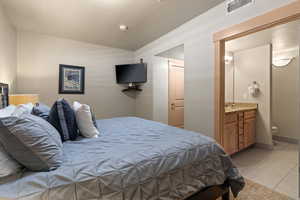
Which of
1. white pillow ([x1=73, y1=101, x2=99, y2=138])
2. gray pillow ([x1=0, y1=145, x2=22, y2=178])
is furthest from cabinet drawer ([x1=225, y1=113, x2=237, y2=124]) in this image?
gray pillow ([x1=0, y1=145, x2=22, y2=178])

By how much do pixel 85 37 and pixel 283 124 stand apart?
5465mm

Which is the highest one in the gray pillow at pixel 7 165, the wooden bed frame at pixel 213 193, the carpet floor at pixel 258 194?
the gray pillow at pixel 7 165

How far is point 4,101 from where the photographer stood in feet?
6.38

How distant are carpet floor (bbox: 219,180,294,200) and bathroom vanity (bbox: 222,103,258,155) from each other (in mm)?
715

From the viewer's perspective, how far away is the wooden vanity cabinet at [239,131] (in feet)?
8.68

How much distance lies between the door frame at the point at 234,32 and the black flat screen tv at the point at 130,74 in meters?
2.05

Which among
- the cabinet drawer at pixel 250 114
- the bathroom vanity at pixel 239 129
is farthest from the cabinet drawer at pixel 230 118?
the cabinet drawer at pixel 250 114

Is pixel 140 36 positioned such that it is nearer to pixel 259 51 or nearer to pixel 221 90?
pixel 221 90

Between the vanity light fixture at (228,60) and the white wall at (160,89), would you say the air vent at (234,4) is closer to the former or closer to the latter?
the white wall at (160,89)

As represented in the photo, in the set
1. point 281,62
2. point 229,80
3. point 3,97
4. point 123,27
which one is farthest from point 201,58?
point 281,62

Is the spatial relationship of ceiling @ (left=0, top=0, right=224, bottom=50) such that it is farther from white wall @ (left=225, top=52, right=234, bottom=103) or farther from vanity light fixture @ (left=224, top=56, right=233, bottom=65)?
white wall @ (left=225, top=52, right=234, bottom=103)

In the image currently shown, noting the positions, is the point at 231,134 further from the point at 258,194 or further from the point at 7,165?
the point at 7,165

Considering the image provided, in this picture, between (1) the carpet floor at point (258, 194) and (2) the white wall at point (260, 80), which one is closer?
(1) the carpet floor at point (258, 194)

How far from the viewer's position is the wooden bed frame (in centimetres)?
119
